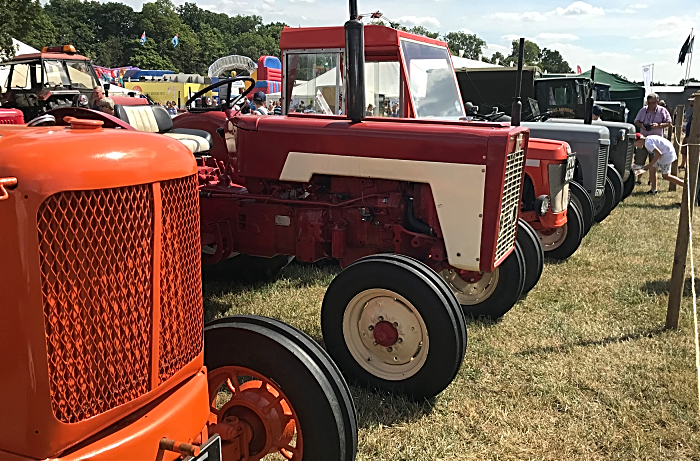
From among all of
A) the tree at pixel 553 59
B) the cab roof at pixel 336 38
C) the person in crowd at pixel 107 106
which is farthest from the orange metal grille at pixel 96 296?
the tree at pixel 553 59

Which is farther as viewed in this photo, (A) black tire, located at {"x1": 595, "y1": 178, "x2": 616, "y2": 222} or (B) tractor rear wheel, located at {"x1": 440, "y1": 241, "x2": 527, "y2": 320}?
(A) black tire, located at {"x1": 595, "y1": 178, "x2": 616, "y2": 222}

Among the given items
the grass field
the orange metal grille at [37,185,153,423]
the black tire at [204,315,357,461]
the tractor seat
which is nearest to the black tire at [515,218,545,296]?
the grass field

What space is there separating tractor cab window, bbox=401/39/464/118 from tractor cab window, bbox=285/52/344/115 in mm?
592

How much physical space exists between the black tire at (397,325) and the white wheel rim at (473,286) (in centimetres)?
120

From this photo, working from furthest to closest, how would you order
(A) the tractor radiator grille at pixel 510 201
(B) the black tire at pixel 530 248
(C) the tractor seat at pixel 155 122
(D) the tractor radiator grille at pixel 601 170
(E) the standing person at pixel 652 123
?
(E) the standing person at pixel 652 123, (D) the tractor radiator grille at pixel 601 170, (C) the tractor seat at pixel 155 122, (B) the black tire at pixel 530 248, (A) the tractor radiator grille at pixel 510 201

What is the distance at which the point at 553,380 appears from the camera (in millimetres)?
3402

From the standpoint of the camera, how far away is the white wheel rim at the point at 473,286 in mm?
4227

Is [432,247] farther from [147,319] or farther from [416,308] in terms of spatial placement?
[147,319]

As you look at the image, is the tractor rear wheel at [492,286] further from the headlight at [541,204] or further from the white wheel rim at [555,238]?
the white wheel rim at [555,238]

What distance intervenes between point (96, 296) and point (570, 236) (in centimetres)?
527

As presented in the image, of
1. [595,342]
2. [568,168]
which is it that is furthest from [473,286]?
[568,168]

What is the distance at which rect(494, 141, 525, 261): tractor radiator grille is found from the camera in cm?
345

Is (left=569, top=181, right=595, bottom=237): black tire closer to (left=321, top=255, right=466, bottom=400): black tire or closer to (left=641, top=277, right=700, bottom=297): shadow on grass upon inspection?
(left=641, top=277, right=700, bottom=297): shadow on grass

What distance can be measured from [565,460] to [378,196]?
1.73m
